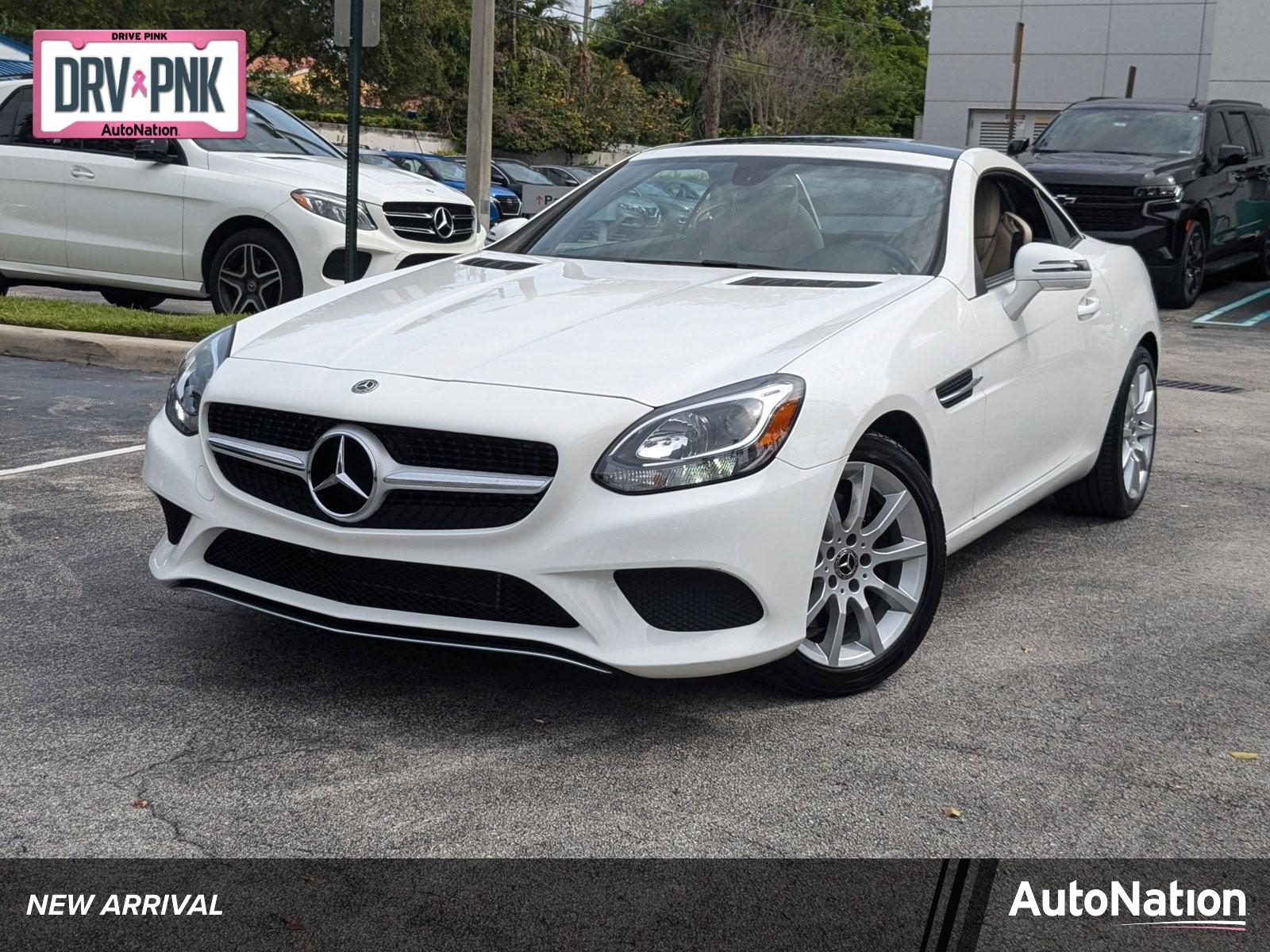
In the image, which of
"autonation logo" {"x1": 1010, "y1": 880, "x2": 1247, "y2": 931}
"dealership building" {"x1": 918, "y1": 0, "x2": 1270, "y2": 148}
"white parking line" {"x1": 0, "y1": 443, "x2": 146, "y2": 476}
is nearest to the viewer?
"autonation logo" {"x1": 1010, "y1": 880, "x2": 1247, "y2": 931}

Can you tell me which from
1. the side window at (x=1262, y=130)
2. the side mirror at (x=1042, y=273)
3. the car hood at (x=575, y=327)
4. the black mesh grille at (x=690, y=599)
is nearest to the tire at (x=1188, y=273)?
the side window at (x=1262, y=130)

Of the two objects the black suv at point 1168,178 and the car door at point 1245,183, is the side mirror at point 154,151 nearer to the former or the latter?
the black suv at point 1168,178

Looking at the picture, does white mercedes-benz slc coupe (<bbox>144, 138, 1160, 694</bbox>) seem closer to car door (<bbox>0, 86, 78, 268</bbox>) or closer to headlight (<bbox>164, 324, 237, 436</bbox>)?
headlight (<bbox>164, 324, 237, 436</bbox>)

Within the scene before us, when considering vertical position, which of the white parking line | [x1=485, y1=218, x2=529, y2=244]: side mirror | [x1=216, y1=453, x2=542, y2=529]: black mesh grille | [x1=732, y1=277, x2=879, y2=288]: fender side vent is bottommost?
the white parking line

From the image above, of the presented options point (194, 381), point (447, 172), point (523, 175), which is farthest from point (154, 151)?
point (523, 175)

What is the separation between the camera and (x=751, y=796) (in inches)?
131

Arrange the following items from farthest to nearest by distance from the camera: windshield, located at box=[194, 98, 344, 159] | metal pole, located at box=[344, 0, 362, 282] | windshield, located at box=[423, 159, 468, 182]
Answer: windshield, located at box=[423, 159, 468, 182] < windshield, located at box=[194, 98, 344, 159] < metal pole, located at box=[344, 0, 362, 282]

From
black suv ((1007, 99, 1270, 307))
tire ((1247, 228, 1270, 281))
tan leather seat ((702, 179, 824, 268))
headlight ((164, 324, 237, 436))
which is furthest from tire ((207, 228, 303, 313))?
tire ((1247, 228, 1270, 281))

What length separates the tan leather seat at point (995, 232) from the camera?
16.7ft

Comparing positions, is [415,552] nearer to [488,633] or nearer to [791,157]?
[488,633]

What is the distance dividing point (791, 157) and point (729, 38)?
195 ft

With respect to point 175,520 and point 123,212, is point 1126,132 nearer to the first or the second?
point 123,212

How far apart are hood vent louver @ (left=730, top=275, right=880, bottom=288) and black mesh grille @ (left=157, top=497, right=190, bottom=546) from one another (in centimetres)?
166

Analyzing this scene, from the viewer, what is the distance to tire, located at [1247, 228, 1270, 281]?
1706 centimetres
